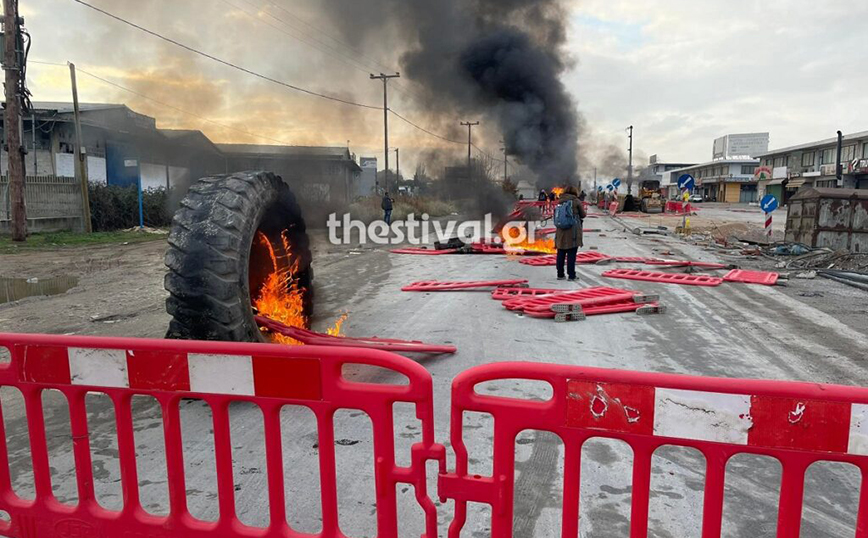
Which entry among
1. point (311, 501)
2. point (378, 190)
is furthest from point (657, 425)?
point (378, 190)

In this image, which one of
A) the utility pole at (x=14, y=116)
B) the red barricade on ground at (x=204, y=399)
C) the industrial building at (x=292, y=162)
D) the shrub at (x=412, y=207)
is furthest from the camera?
the shrub at (x=412, y=207)

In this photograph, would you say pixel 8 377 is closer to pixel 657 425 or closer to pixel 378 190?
pixel 657 425

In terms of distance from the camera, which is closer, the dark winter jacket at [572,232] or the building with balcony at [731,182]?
the dark winter jacket at [572,232]

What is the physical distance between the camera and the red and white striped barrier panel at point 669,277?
28.7 feet

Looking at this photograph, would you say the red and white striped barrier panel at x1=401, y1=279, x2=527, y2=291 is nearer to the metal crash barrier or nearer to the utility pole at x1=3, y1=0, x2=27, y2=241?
the metal crash barrier

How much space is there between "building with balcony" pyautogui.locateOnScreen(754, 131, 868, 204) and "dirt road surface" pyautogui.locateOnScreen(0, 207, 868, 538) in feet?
120

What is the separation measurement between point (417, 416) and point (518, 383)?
2.39 m

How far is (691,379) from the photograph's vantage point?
5.46ft

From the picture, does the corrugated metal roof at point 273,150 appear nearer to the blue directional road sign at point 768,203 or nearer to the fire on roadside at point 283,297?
the fire on roadside at point 283,297

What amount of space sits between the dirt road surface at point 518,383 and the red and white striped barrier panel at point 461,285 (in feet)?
1.17

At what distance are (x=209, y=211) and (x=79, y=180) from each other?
18.3 m

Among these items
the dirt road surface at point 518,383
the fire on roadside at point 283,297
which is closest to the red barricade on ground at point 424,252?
the dirt road surface at point 518,383

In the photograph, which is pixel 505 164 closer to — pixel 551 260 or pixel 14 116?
pixel 551 260

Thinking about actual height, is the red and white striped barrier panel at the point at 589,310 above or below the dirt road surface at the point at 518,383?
above
